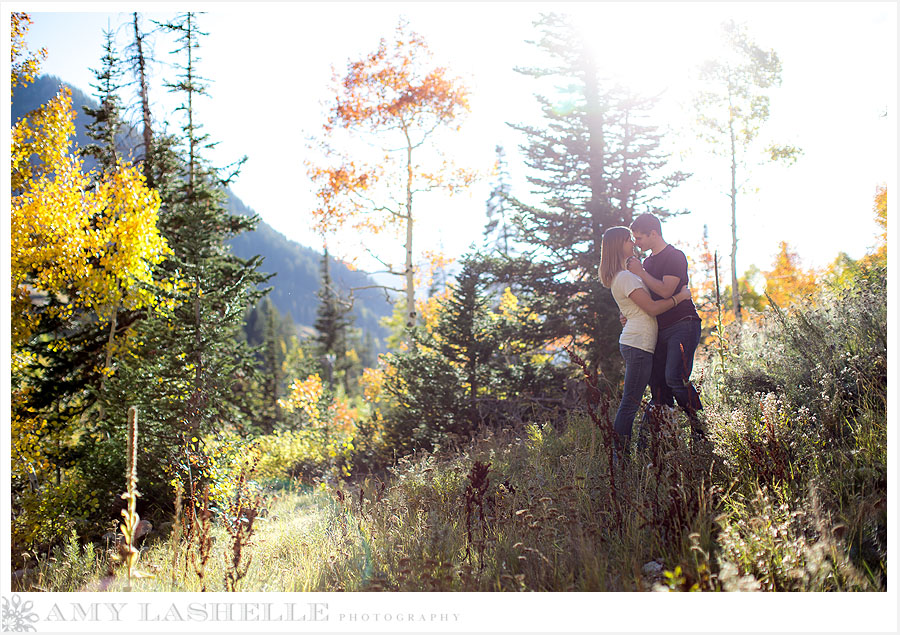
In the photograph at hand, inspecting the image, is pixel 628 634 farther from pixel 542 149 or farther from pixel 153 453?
pixel 542 149

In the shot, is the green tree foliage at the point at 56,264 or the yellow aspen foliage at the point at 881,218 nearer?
the yellow aspen foliage at the point at 881,218

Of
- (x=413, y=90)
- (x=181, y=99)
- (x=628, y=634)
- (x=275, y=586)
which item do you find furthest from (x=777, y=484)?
(x=181, y=99)

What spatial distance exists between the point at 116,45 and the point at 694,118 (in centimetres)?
1275

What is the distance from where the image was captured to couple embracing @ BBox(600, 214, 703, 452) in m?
3.61

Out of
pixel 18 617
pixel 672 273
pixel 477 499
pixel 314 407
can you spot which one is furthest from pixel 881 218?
pixel 314 407

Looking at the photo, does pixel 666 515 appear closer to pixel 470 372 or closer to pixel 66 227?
pixel 470 372

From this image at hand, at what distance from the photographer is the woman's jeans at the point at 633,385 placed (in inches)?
143

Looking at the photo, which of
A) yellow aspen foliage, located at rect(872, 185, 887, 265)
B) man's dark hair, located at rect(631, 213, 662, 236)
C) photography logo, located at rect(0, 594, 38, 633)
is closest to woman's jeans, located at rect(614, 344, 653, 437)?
man's dark hair, located at rect(631, 213, 662, 236)

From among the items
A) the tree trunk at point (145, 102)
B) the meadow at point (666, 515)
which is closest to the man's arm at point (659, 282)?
the meadow at point (666, 515)

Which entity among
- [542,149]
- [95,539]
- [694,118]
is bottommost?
[95,539]

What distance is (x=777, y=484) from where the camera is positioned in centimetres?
292

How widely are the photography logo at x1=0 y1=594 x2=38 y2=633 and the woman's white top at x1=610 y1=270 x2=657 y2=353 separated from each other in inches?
159

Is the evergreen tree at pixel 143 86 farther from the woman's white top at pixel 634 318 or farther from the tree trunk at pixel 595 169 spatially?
the woman's white top at pixel 634 318

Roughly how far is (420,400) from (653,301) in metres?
4.46
